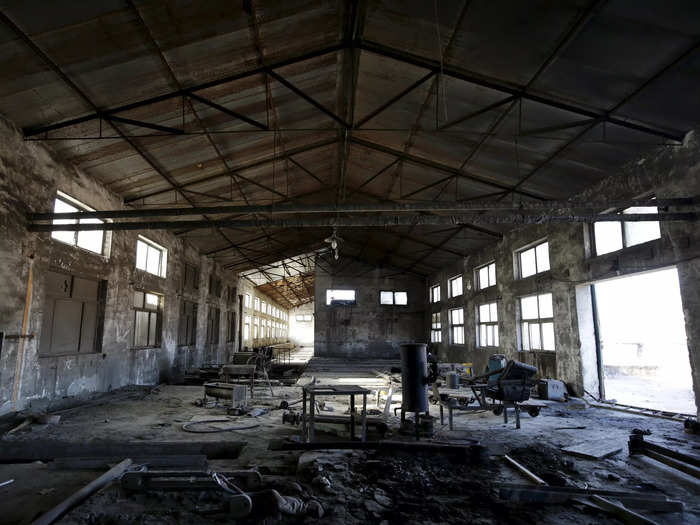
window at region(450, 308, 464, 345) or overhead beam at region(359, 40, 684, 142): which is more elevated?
overhead beam at region(359, 40, 684, 142)

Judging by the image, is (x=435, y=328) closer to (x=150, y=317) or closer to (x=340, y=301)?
(x=340, y=301)

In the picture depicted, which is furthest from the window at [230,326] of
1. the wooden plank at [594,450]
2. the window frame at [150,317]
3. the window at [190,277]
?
the wooden plank at [594,450]

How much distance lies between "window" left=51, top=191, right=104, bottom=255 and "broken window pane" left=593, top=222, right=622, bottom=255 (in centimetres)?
1160

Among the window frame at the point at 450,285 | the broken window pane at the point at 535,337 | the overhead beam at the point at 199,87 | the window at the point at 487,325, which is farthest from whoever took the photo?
the window frame at the point at 450,285

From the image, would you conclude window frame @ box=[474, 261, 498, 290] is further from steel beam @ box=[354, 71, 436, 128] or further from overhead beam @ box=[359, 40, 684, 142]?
steel beam @ box=[354, 71, 436, 128]

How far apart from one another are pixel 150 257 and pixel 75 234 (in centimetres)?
392

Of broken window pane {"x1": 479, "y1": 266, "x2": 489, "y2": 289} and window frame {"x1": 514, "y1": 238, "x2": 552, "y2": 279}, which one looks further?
broken window pane {"x1": 479, "y1": 266, "x2": 489, "y2": 289}

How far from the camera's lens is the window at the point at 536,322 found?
11.3 meters

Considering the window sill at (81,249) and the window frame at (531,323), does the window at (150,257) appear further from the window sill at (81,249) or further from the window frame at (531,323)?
the window frame at (531,323)

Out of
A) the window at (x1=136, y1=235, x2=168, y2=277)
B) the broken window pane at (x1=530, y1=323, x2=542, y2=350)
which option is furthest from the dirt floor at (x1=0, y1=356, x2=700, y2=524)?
the window at (x1=136, y1=235, x2=168, y2=277)

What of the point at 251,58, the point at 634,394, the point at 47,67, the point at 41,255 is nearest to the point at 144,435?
the point at 41,255

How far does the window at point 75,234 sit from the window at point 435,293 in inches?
601

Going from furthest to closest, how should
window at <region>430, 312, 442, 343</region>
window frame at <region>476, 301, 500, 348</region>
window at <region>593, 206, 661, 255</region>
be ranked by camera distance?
window at <region>430, 312, 442, 343</region>
window frame at <region>476, 301, 500, 348</region>
window at <region>593, 206, 661, 255</region>

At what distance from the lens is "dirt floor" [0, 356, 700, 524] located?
3.69 meters
